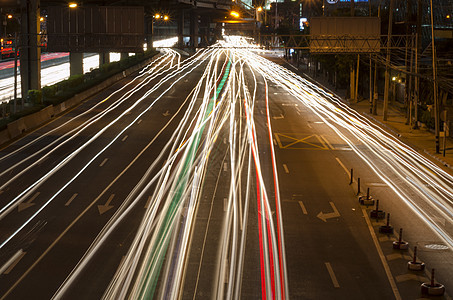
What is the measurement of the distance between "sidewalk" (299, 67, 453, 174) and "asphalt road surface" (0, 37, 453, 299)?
920 millimetres

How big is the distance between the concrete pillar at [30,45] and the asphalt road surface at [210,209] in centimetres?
673

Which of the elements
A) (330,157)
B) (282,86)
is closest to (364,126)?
(330,157)

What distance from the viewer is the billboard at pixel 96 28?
50688 mm

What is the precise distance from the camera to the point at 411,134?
4522 centimetres

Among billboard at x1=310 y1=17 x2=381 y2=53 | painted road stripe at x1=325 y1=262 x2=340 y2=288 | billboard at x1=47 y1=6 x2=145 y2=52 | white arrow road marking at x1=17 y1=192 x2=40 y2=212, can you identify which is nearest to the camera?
painted road stripe at x1=325 y1=262 x2=340 y2=288

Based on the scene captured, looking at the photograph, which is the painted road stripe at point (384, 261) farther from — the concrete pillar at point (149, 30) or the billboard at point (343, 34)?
the concrete pillar at point (149, 30)

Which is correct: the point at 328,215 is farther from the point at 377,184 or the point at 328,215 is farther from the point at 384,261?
the point at 377,184

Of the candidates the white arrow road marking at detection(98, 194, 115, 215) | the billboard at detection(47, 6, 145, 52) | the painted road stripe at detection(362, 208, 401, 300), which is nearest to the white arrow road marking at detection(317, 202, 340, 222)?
the painted road stripe at detection(362, 208, 401, 300)

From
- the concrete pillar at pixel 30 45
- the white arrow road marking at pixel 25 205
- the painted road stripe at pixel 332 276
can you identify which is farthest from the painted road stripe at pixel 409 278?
the concrete pillar at pixel 30 45

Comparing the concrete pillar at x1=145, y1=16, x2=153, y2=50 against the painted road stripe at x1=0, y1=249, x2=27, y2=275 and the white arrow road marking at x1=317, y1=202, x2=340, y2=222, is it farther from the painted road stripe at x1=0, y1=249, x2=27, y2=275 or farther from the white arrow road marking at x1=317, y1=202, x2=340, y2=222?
the painted road stripe at x1=0, y1=249, x2=27, y2=275

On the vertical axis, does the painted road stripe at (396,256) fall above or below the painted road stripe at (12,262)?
below

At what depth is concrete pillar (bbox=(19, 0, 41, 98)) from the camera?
52219 mm

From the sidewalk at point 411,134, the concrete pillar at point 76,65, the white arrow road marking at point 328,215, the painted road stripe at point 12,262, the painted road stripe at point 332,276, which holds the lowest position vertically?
the painted road stripe at point 332,276

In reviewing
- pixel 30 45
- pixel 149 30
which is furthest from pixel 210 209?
pixel 149 30
